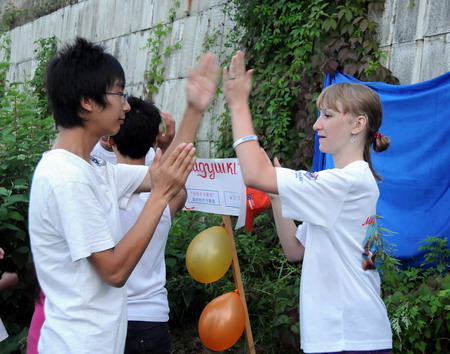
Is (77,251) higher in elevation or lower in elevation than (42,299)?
higher

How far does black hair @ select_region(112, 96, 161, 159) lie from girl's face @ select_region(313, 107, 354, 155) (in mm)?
878

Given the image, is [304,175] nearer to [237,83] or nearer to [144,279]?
[237,83]

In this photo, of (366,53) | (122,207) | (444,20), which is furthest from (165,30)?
(122,207)

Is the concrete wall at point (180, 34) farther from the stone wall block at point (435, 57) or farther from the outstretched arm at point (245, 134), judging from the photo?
the outstretched arm at point (245, 134)

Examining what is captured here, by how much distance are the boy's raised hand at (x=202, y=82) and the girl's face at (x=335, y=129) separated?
43 cm

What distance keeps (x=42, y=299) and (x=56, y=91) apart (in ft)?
2.48

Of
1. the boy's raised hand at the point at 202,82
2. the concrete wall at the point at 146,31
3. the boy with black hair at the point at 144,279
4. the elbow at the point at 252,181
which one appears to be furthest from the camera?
the concrete wall at the point at 146,31

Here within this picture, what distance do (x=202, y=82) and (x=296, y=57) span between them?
3210 mm

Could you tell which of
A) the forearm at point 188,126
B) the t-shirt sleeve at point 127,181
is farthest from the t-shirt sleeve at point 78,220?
the forearm at point 188,126

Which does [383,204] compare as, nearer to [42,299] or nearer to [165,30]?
[42,299]

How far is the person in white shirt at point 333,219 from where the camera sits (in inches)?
77.2

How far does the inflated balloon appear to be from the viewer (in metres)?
3.05

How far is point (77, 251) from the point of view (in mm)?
1648

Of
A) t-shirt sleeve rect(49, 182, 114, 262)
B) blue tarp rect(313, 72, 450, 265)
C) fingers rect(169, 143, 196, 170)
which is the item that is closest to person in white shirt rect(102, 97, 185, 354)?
fingers rect(169, 143, 196, 170)
